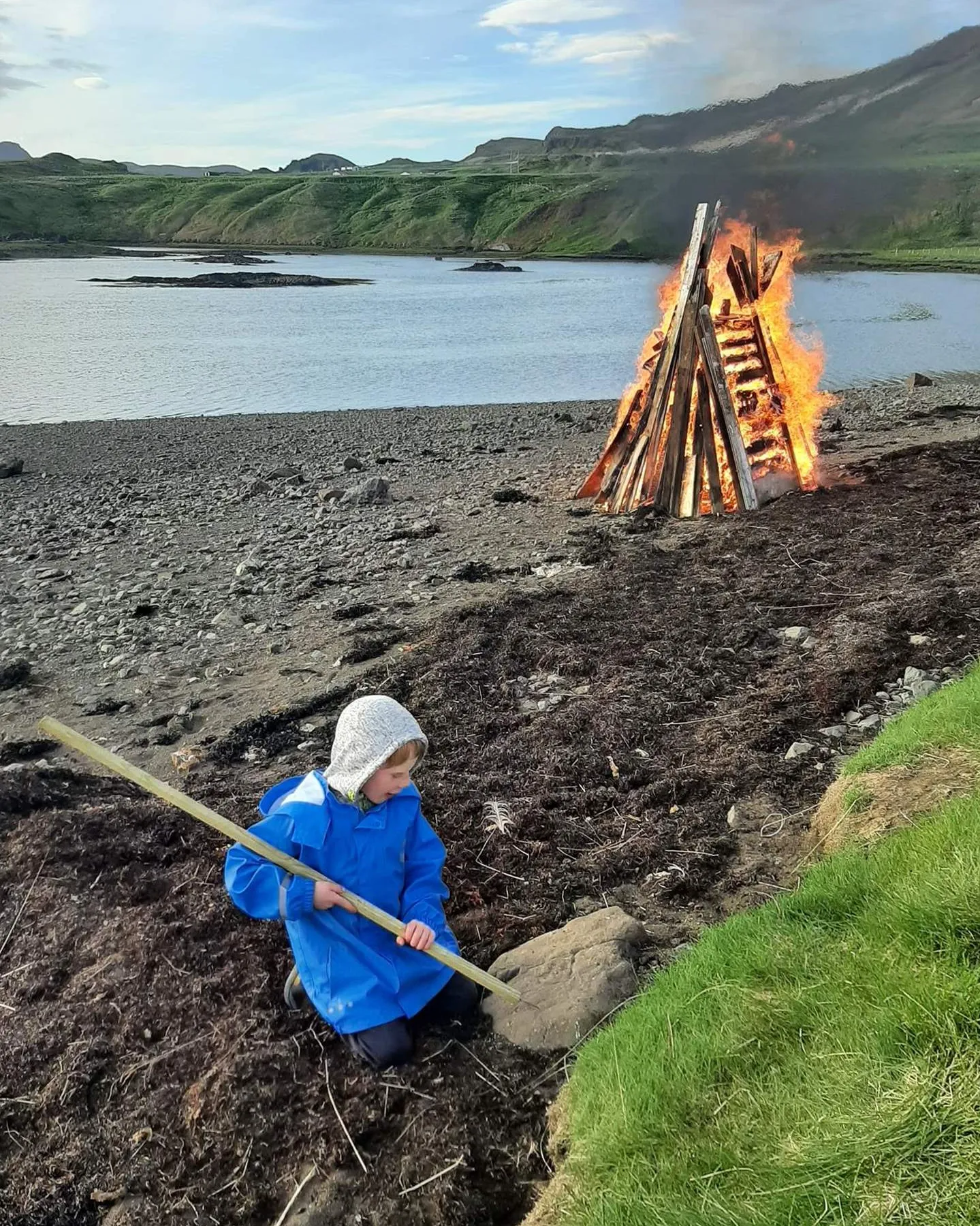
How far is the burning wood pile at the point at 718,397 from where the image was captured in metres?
12.9

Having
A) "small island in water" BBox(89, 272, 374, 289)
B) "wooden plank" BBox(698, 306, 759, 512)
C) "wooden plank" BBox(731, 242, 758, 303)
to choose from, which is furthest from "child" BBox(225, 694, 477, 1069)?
"small island in water" BBox(89, 272, 374, 289)

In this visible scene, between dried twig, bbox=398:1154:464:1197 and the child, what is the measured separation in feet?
1.86

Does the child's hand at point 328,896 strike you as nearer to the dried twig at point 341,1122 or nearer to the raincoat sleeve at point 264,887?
the raincoat sleeve at point 264,887

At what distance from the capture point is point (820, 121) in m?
16.6

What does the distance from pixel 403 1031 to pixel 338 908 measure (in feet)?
1.81

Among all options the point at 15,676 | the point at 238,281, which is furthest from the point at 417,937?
the point at 238,281

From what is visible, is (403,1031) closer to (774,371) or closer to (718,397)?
(718,397)

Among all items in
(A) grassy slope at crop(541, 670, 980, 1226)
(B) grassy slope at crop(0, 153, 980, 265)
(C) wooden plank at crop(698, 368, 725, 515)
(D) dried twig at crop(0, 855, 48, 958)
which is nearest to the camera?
(A) grassy slope at crop(541, 670, 980, 1226)

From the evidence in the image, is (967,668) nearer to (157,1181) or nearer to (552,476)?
(157,1181)

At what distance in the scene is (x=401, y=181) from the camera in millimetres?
131375

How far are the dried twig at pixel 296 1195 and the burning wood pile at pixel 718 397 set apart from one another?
10573mm

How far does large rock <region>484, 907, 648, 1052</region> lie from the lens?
4086mm

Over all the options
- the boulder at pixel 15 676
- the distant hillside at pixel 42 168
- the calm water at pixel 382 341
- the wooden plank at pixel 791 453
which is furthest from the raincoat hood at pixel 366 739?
the distant hillside at pixel 42 168

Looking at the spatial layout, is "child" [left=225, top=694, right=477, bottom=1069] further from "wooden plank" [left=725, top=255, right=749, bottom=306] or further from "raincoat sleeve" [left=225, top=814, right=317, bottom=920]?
"wooden plank" [left=725, top=255, right=749, bottom=306]
